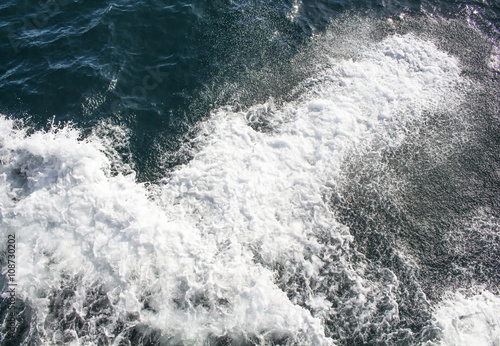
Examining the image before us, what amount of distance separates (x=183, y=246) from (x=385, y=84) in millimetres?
9665

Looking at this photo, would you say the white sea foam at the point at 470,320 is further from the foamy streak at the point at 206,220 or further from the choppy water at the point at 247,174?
the foamy streak at the point at 206,220

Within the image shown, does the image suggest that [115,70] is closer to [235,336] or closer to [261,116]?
[261,116]

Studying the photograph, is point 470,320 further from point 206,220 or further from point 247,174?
point 206,220

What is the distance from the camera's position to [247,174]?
8688 millimetres

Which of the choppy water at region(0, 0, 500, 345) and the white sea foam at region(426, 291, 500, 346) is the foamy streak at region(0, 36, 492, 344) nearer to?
the choppy water at region(0, 0, 500, 345)

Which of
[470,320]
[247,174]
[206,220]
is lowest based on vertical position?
[206,220]

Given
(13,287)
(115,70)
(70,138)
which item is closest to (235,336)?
(13,287)

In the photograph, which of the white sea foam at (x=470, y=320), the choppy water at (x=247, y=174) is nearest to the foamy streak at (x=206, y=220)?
the choppy water at (x=247, y=174)

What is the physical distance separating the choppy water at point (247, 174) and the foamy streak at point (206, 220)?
5 cm

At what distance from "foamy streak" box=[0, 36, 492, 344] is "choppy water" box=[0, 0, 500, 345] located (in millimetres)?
50

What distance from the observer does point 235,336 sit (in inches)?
251

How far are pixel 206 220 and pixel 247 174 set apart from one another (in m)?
1.88

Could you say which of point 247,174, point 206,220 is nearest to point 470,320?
point 247,174

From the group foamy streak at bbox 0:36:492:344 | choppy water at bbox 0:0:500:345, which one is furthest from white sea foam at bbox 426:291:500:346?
foamy streak at bbox 0:36:492:344
